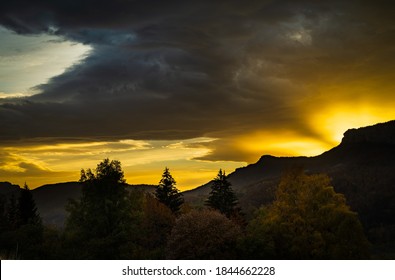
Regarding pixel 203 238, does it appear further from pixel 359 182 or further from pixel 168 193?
pixel 359 182

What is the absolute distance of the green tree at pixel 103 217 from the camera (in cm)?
3822

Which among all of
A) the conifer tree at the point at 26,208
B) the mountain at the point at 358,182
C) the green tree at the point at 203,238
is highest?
the mountain at the point at 358,182

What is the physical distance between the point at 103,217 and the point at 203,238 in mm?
8666

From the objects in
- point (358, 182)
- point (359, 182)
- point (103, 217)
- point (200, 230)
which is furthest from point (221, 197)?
point (359, 182)

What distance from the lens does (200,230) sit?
38.8 meters

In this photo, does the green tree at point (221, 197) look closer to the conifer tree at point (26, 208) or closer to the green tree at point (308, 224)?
the green tree at point (308, 224)

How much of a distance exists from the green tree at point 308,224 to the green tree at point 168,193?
584 inches

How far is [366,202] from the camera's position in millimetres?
129125

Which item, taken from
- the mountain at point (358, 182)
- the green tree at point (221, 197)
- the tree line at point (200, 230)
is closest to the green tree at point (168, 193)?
the green tree at point (221, 197)

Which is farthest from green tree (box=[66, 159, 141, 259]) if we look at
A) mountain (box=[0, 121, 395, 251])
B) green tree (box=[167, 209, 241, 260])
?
mountain (box=[0, 121, 395, 251])
